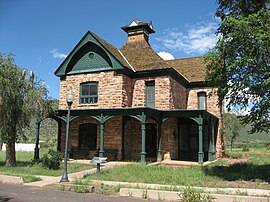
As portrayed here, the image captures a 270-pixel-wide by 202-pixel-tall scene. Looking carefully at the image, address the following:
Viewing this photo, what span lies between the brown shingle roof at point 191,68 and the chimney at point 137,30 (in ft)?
12.0

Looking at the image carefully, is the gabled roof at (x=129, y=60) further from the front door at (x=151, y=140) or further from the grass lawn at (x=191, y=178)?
the grass lawn at (x=191, y=178)

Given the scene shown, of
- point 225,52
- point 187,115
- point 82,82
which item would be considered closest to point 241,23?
point 225,52

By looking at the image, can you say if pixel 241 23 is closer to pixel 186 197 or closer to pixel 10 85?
pixel 186 197

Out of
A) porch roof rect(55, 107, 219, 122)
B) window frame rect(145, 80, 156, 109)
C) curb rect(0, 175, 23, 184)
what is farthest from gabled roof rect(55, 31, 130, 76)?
curb rect(0, 175, 23, 184)

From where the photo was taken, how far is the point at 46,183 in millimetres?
11336

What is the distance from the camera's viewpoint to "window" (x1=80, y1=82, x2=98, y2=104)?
2059cm

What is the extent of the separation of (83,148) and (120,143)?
293cm

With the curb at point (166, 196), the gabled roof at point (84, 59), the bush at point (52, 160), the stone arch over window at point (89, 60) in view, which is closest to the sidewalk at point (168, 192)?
the curb at point (166, 196)

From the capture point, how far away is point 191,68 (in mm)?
25016

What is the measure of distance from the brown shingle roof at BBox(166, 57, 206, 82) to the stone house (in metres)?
1.71

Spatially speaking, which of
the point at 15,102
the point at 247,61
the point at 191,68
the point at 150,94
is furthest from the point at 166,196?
the point at 191,68

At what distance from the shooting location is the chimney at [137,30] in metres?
24.7

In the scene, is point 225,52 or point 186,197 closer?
point 186,197

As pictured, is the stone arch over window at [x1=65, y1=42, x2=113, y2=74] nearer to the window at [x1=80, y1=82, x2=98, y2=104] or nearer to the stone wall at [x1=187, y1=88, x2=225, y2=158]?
the window at [x1=80, y1=82, x2=98, y2=104]
